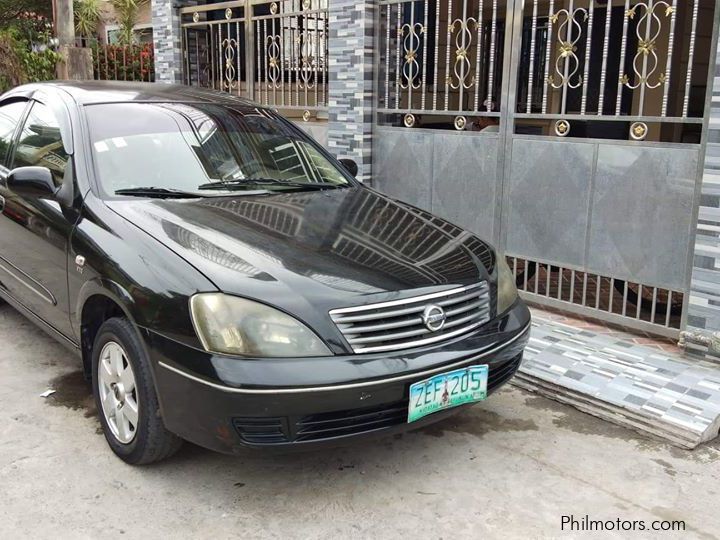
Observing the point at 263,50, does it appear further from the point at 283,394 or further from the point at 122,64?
the point at 283,394

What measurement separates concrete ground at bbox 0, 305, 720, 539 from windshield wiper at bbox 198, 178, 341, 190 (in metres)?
1.31

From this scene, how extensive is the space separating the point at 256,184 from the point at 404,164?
9.03ft

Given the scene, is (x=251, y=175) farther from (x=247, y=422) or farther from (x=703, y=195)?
(x=703, y=195)

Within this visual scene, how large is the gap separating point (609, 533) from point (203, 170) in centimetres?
256

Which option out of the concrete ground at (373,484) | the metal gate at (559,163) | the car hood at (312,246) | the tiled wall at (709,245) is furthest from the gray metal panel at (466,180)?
the concrete ground at (373,484)

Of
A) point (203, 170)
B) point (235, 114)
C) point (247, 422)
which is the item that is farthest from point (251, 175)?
point (247, 422)

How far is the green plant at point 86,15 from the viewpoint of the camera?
813 inches

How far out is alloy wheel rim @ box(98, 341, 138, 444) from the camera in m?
3.06

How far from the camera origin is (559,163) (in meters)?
5.11

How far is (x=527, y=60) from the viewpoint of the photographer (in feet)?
20.3

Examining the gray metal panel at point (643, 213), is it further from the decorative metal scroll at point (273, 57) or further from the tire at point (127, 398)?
the decorative metal scroll at point (273, 57)

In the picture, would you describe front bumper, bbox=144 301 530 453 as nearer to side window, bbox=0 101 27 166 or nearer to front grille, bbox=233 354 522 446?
front grille, bbox=233 354 522 446

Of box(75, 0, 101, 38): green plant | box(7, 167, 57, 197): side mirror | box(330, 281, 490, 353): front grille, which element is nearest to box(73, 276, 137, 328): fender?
box(7, 167, 57, 197): side mirror

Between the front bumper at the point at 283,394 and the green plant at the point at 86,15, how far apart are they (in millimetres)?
20417
